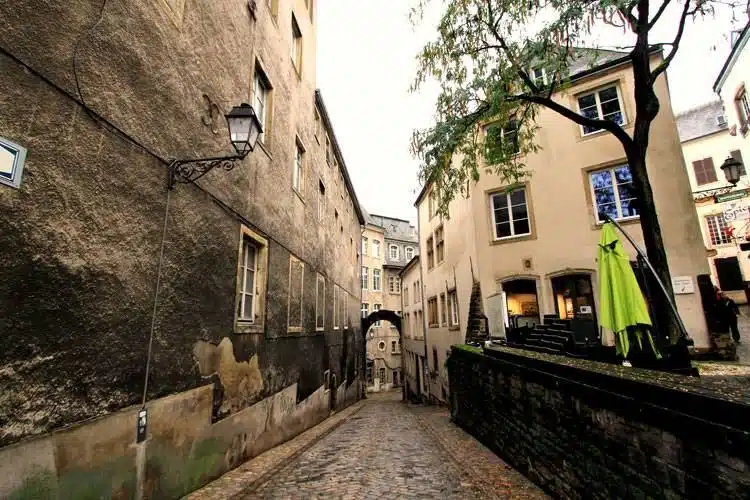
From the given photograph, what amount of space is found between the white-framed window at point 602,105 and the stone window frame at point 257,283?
11.9m

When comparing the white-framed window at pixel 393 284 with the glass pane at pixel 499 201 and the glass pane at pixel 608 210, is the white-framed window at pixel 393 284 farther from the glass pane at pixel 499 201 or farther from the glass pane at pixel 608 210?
the glass pane at pixel 608 210

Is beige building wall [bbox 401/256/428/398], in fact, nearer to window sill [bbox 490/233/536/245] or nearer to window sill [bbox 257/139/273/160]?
window sill [bbox 490/233/536/245]

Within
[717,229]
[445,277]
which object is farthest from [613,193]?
[717,229]

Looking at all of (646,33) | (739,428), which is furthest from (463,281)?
(739,428)

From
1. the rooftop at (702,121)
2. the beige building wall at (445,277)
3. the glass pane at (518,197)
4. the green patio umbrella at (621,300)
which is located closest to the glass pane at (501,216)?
the glass pane at (518,197)

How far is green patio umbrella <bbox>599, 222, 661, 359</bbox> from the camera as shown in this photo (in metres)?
4.70

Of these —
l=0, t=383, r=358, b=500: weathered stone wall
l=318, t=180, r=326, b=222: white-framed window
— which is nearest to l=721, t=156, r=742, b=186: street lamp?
l=318, t=180, r=326, b=222: white-framed window

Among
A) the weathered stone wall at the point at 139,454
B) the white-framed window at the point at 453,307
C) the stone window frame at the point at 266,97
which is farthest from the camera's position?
the white-framed window at the point at 453,307

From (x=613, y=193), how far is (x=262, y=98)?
11417 millimetres

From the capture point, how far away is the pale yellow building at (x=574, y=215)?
11.4 metres

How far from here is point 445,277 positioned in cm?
1836

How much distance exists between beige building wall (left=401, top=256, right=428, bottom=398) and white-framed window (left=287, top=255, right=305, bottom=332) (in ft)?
46.7

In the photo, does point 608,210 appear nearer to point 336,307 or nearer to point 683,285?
point 683,285

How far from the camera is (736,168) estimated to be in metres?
9.41
